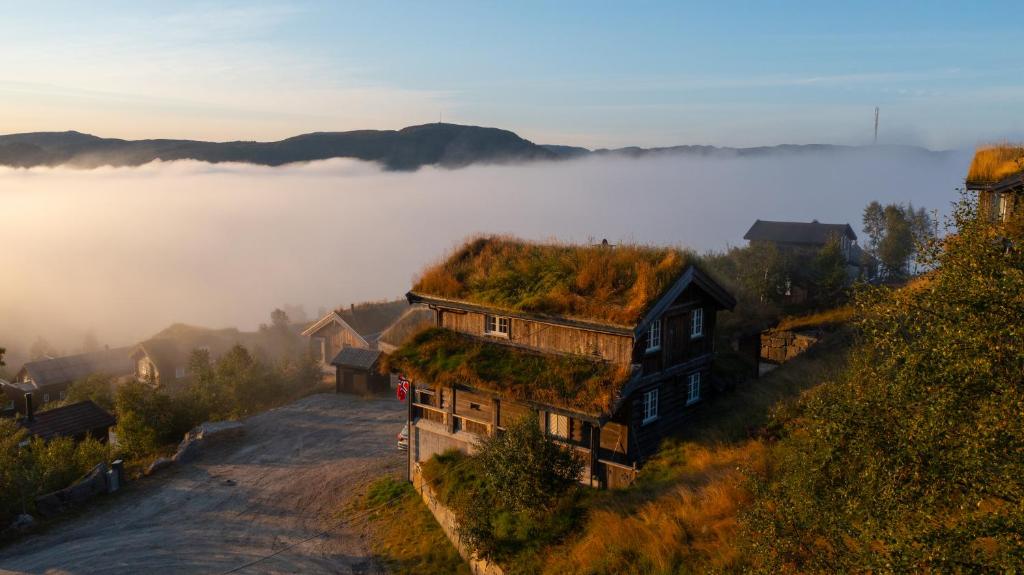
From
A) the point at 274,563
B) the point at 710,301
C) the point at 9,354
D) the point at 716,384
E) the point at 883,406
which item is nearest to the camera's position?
the point at 883,406

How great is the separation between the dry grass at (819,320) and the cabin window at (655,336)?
57.0ft

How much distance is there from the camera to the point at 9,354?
485 ft

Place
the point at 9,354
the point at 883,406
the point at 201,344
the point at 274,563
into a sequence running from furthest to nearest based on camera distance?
the point at 9,354 < the point at 201,344 < the point at 274,563 < the point at 883,406

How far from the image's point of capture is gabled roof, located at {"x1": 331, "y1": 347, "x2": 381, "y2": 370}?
1891 inches

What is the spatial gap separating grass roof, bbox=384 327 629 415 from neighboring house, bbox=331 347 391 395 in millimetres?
21201

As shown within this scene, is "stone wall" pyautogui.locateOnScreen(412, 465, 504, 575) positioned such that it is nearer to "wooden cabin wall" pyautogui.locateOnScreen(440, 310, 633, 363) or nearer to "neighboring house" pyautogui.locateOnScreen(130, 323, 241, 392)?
"wooden cabin wall" pyautogui.locateOnScreen(440, 310, 633, 363)

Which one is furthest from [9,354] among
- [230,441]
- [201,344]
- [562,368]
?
[562,368]

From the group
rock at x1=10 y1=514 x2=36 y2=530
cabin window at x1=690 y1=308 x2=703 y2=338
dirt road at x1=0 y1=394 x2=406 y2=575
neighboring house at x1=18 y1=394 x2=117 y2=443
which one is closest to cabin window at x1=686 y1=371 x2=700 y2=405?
cabin window at x1=690 y1=308 x2=703 y2=338

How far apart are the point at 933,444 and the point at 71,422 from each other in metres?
47.3

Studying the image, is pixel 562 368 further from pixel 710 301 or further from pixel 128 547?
pixel 128 547

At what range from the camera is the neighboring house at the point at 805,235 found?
70.6 metres

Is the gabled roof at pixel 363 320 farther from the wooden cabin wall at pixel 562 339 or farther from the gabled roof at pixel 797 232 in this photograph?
the gabled roof at pixel 797 232

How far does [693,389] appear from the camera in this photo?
26.4m

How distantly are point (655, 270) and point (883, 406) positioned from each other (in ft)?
44.7
